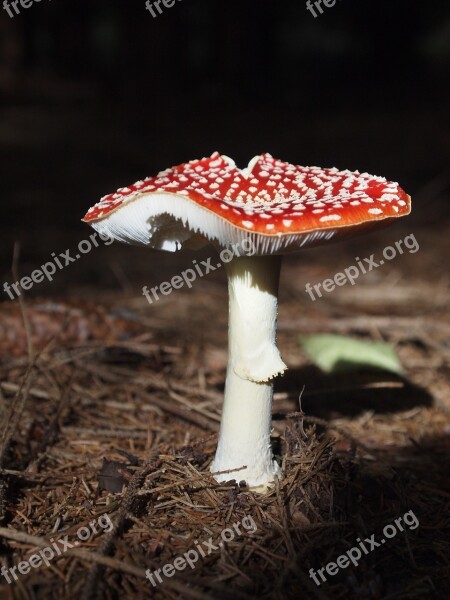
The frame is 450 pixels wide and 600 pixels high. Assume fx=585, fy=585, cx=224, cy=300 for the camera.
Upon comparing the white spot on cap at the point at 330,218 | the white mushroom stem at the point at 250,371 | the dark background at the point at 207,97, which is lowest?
the dark background at the point at 207,97

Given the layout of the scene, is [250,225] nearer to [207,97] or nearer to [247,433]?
[247,433]

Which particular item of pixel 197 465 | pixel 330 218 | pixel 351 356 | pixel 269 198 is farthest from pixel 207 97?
pixel 330 218

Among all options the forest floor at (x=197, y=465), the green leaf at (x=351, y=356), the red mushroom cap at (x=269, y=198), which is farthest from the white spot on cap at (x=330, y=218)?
the green leaf at (x=351, y=356)

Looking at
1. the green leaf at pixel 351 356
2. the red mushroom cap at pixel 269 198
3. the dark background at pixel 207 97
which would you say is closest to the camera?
the red mushroom cap at pixel 269 198

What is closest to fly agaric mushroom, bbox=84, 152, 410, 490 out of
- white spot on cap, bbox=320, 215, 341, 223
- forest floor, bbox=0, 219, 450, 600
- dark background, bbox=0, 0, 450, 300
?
white spot on cap, bbox=320, 215, 341, 223

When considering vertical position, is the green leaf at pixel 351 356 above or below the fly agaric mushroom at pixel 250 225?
below

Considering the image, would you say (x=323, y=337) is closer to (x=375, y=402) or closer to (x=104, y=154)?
(x=375, y=402)

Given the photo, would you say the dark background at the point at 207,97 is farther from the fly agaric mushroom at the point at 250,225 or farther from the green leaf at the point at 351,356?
the fly agaric mushroom at the point at 250,225
